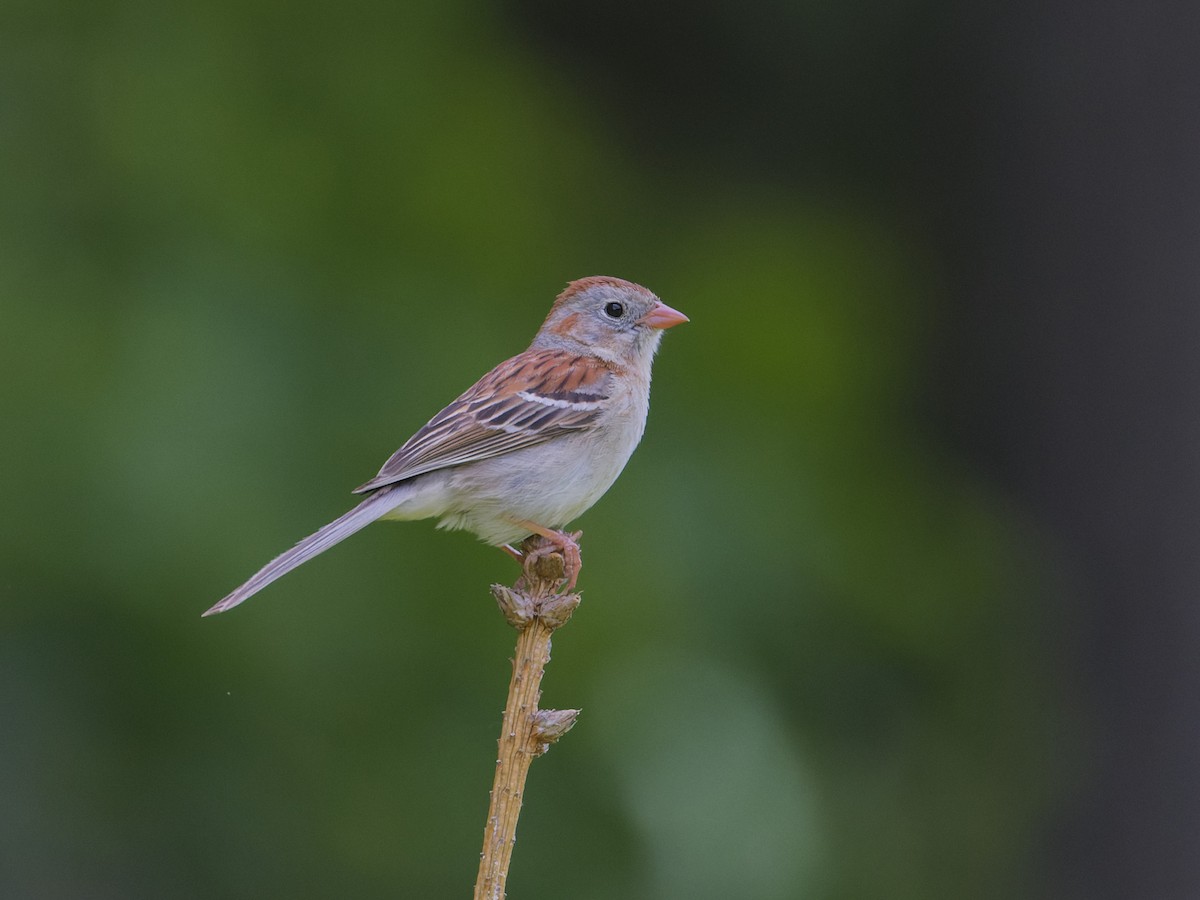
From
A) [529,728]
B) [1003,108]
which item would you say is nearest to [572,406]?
[529,728]

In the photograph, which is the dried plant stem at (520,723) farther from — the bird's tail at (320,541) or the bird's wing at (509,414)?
the bird's wing at (509,414)

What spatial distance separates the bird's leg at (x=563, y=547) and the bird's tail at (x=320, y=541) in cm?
→ 37

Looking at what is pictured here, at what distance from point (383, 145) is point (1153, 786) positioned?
156 inches

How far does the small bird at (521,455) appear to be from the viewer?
13.1 feet

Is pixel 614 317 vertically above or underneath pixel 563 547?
above

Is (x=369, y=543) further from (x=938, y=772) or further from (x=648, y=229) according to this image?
(x=938, y=772)

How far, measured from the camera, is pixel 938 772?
18.8 ft

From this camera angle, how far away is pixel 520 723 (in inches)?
106

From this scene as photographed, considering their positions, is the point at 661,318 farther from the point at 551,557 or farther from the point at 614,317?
the point at 551,557

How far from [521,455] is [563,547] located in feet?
1.15

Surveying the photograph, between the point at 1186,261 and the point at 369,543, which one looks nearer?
the point at 369,543

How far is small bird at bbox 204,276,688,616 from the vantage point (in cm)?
400

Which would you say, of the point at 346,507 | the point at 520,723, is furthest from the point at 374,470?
the point at 520,723

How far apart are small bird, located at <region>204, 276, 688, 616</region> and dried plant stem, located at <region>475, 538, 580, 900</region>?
0.71 meters
